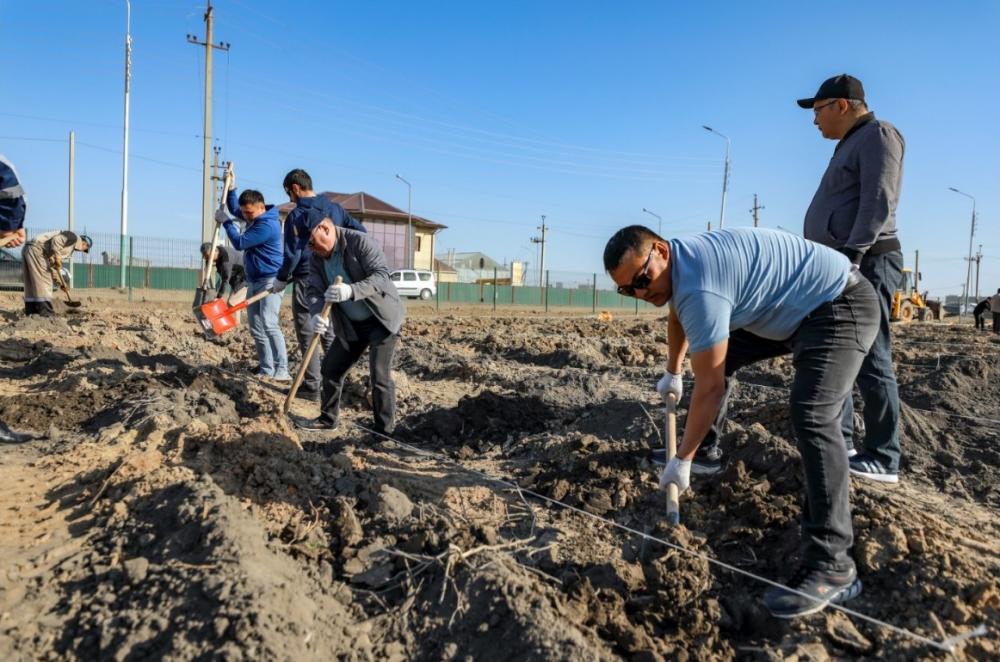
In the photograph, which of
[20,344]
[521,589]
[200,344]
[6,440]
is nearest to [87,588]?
[521,589]

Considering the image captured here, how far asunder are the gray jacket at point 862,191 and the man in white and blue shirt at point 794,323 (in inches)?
33.4

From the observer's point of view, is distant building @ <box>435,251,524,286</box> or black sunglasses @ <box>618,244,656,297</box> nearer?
black sunglasses @ <box>618,244,656,297</box>

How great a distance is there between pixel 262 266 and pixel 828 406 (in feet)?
17.5

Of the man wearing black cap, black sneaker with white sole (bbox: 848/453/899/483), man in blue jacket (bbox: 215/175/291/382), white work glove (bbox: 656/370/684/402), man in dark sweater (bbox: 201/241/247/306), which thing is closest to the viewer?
white work glove (bbox: 656/370/684/402)

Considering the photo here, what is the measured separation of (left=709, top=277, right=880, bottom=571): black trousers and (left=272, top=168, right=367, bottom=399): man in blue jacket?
398 centimetres

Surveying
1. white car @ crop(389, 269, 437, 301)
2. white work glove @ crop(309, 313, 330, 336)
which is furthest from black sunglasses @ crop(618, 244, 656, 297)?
white car @ crop(389, 269, 437, 301)

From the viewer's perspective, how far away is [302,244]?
20.1 feet

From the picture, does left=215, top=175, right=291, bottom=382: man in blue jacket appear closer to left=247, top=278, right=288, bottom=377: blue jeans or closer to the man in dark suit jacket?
left=247, top=278, right=288, bottom=377: blue jeans

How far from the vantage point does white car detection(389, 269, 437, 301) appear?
103ft

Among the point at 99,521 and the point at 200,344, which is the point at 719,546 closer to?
the point at 99,521

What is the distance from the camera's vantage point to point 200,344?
9391 millimetres

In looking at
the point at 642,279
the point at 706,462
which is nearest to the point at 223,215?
the point at 706,462

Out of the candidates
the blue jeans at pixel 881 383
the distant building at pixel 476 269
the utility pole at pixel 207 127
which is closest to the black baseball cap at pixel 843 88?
the blue jeans at pixel 881 383

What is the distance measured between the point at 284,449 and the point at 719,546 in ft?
7.46
